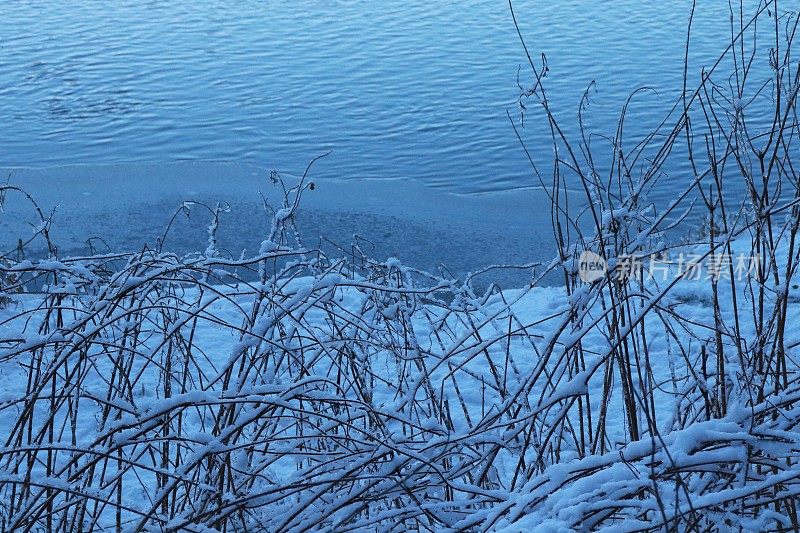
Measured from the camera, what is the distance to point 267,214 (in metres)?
9.64

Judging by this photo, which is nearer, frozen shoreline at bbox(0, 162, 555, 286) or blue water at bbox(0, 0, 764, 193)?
frozen shoreline at bbox(0, 162, 555, 286)

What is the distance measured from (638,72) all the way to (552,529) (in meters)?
13.3

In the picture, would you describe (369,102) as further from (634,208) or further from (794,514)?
(794,514)

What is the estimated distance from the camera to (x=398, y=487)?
2.10 metres

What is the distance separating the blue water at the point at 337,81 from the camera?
39.2 feet

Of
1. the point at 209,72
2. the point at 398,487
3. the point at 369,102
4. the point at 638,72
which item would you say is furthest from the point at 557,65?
the point at 398,487

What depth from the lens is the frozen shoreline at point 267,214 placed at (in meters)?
8.86

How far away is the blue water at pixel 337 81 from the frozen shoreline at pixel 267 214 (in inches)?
20.3

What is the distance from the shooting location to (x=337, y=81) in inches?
589

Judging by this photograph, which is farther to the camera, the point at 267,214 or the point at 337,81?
the point at 337,81

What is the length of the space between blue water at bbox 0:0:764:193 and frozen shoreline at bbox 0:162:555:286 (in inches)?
20.3

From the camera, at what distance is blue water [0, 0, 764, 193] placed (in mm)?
11953

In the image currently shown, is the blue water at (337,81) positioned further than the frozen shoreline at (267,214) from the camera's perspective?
Yes

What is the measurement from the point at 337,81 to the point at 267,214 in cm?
584
